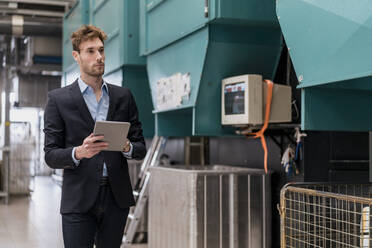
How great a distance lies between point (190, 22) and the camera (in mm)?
4242

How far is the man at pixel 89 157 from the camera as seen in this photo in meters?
2.51

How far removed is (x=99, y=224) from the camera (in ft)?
8.57

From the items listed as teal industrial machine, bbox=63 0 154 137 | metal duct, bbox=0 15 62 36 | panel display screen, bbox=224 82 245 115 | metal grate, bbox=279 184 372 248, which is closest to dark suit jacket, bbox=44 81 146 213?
metal grate, bbox=279 184 372 248

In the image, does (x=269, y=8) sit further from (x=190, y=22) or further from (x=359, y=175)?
(x=359, y=175)

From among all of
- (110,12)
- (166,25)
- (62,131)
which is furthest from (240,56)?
(110,12)

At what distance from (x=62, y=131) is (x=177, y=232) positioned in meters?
2.07

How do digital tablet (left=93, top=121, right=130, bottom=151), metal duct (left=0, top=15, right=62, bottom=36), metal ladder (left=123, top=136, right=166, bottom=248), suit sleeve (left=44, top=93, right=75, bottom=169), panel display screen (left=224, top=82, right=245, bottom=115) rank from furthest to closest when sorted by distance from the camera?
metal duct (left=0, top=15, right=62, bottom=36) < metal ladder (left=123, top=136, right=166, bottom=248) < panel display screen (left=224, top=82, right=245, bottom=115) < suit sleeve (left=44, top=93, right=75, bottom=169) < digital tablet (left=93, top=121, right=130, bottom=151)

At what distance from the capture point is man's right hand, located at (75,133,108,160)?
235 centimetres

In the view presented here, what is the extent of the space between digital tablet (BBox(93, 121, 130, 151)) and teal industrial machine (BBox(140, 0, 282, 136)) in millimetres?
1694

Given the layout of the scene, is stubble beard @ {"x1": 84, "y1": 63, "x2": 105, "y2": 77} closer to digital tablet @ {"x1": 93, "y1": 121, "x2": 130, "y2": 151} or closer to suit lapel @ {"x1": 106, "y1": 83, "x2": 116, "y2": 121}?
suit lapel @ {"x1": 106, "y1": 83, "x2": 116, "y2": 121}

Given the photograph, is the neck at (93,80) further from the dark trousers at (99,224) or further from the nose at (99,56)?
the dark trousers at (99,224)

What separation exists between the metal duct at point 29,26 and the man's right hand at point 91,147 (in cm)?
793

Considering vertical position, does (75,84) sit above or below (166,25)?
below

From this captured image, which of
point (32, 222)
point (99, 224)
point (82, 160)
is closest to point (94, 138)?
point (82, 160)
